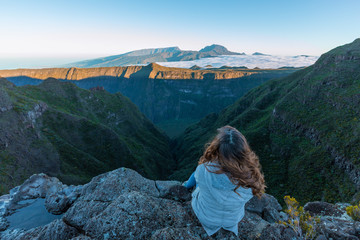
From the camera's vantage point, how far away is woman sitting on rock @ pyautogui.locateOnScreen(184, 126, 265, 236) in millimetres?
4574

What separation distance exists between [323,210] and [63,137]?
60473 mm

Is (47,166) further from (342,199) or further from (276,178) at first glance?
(342,199)

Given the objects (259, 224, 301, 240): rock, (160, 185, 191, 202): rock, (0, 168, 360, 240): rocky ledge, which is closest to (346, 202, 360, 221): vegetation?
(0, 168, 360, 240): rocky ledge

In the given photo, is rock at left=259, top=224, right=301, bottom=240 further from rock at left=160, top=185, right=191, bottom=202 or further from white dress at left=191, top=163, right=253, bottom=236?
rock at left=160, top=185, right=191, bottom=202

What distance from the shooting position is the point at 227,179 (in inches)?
181

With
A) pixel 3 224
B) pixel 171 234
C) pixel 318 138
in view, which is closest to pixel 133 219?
pixel 171 234

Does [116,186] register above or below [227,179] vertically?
below

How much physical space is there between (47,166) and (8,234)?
3647 centimetres

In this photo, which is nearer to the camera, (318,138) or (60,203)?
(60,203)

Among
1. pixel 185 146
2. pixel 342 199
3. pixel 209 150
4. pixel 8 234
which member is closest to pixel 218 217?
pixel 209 150

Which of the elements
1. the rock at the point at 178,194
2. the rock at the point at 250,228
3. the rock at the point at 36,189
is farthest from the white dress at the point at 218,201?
the rock at the point at 36,189

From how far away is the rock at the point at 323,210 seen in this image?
1027cm

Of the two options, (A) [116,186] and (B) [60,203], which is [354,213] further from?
(B) [60,203]

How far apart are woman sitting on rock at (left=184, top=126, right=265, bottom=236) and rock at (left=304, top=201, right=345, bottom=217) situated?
28.2 ft
